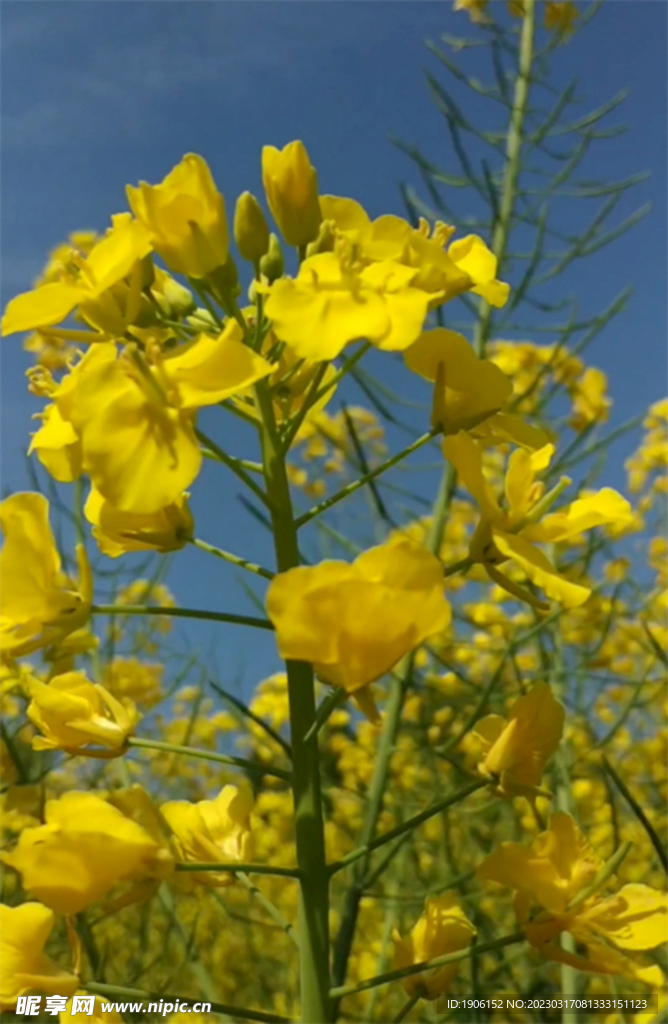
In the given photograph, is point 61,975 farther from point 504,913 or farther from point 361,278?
point 504,913

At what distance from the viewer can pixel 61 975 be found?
77 centimetres

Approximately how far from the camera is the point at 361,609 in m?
0.66

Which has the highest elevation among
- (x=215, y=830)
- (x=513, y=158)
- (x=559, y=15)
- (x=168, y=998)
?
(x=559, y=15)

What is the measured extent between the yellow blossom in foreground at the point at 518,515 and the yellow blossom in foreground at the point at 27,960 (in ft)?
1.55

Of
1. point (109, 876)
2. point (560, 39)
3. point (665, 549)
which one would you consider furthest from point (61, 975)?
point (665, 549)

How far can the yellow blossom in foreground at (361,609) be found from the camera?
651 millimetres

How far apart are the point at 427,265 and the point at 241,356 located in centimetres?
18

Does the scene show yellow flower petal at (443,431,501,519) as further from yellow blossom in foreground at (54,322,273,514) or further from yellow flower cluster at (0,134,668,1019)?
yellow blossom in foreground at (54,322,273,514)

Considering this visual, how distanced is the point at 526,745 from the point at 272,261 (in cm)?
48

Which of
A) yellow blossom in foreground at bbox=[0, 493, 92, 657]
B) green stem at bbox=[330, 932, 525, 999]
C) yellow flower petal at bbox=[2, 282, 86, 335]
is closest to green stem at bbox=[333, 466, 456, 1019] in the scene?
green stem at bbox=[330, 932, 525, 999]

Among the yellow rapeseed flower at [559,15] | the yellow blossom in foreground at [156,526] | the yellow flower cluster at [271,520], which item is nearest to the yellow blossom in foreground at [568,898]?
the yellow flower cluster at [271,520]

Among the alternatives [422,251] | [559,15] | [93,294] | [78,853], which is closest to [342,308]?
[422,251]

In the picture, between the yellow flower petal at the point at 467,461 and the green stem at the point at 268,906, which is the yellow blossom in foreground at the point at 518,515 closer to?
the yellow flower petal at the point at 467,461

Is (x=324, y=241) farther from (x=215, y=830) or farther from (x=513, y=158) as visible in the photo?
(x=513, y=158)
